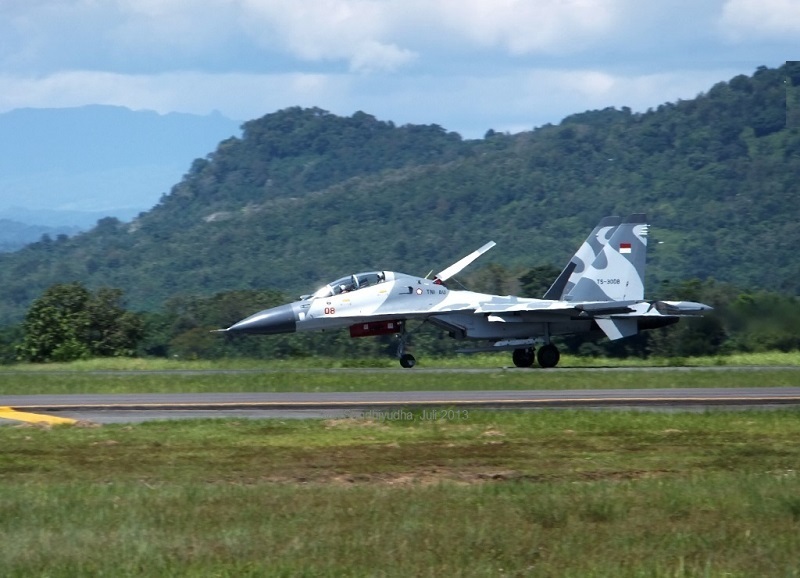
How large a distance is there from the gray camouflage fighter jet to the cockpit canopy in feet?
0.09

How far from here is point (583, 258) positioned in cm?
3384

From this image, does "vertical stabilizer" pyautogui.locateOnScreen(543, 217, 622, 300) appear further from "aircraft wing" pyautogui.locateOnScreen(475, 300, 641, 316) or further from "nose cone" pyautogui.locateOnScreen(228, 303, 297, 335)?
"nose cone" pyautogui.locateOnScreen(228, 303, 297, 335)

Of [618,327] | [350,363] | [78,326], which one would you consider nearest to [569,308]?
[618,327]

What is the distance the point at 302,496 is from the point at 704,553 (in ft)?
13.0

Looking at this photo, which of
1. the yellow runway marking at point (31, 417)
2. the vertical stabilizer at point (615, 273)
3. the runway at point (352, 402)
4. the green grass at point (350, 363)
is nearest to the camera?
the yellow runway marking at point (31, 417)

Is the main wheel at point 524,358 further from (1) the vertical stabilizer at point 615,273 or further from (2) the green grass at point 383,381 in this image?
(2) the green grass at point 383,381

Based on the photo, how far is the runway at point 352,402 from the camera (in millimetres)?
19672

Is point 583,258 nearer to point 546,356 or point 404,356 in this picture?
point 546,356

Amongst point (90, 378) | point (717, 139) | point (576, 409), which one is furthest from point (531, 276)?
point (717, 139)

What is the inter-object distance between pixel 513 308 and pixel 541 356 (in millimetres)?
1644

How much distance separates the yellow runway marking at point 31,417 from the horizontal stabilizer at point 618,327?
17.3 meters

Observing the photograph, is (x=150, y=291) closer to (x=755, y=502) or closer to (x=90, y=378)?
(x=90, y=378)

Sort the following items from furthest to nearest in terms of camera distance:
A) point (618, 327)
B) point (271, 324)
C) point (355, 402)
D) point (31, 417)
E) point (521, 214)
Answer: point (521, 214), point (618, 327), point (271, 324), point (355, 402), point (31, 417)

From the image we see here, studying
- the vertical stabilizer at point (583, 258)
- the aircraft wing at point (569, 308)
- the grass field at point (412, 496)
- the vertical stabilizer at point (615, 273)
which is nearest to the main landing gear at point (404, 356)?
the aircraft wing at point (569, 308)
